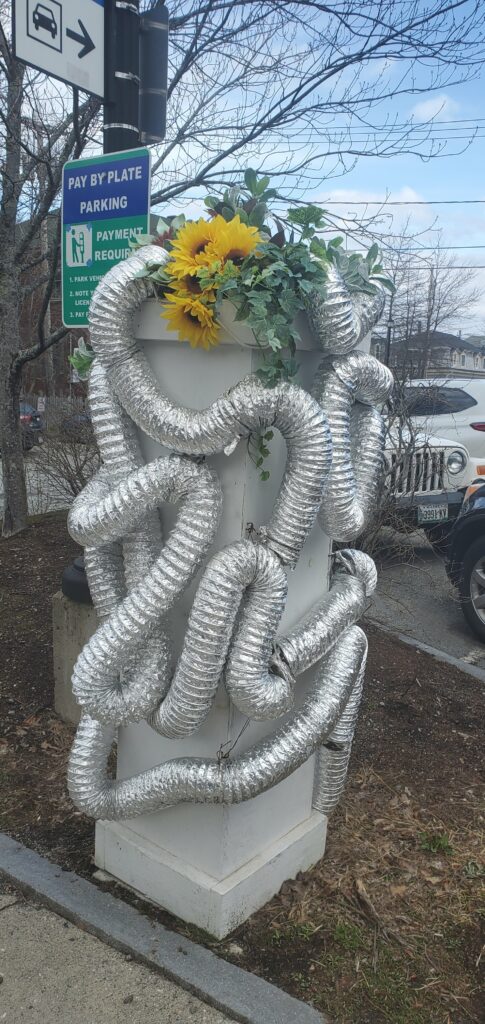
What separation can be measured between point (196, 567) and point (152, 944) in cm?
132

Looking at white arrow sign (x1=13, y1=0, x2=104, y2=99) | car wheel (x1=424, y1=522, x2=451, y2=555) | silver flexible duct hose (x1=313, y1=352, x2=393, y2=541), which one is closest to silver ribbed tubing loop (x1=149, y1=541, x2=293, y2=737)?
silver flexible duct hose (x1=313, y1=352, x2=393, y2=541)

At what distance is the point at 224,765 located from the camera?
2.73m

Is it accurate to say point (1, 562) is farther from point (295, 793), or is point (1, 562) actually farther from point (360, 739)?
point (295, 793)

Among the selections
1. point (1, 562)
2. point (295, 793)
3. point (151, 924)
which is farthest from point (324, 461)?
point (1, 562)

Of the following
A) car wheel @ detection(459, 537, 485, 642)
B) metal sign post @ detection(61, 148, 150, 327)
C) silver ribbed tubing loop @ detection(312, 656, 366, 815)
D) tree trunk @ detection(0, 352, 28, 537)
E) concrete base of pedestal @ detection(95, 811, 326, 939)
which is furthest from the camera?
tree trunk @ detection(0, 352, 28, 537)

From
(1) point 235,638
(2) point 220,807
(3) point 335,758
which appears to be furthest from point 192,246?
(3) point 335,758

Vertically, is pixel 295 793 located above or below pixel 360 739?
above

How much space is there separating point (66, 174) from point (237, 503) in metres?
2.22

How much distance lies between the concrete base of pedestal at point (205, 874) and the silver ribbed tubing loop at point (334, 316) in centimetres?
Result: 188

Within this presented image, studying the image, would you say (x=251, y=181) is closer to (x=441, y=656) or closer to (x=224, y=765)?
(x=224, y=765)

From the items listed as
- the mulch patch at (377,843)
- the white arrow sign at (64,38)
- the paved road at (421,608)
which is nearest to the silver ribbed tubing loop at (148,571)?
the mulch patch at (377,843)

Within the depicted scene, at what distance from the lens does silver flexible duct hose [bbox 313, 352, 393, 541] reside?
9.12 ft

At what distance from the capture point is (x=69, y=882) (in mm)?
3145

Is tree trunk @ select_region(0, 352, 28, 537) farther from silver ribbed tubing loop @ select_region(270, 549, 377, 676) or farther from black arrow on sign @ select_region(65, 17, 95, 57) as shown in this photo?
silver ribbed tubing loop @ select_region(270, 549, 377, 676)
